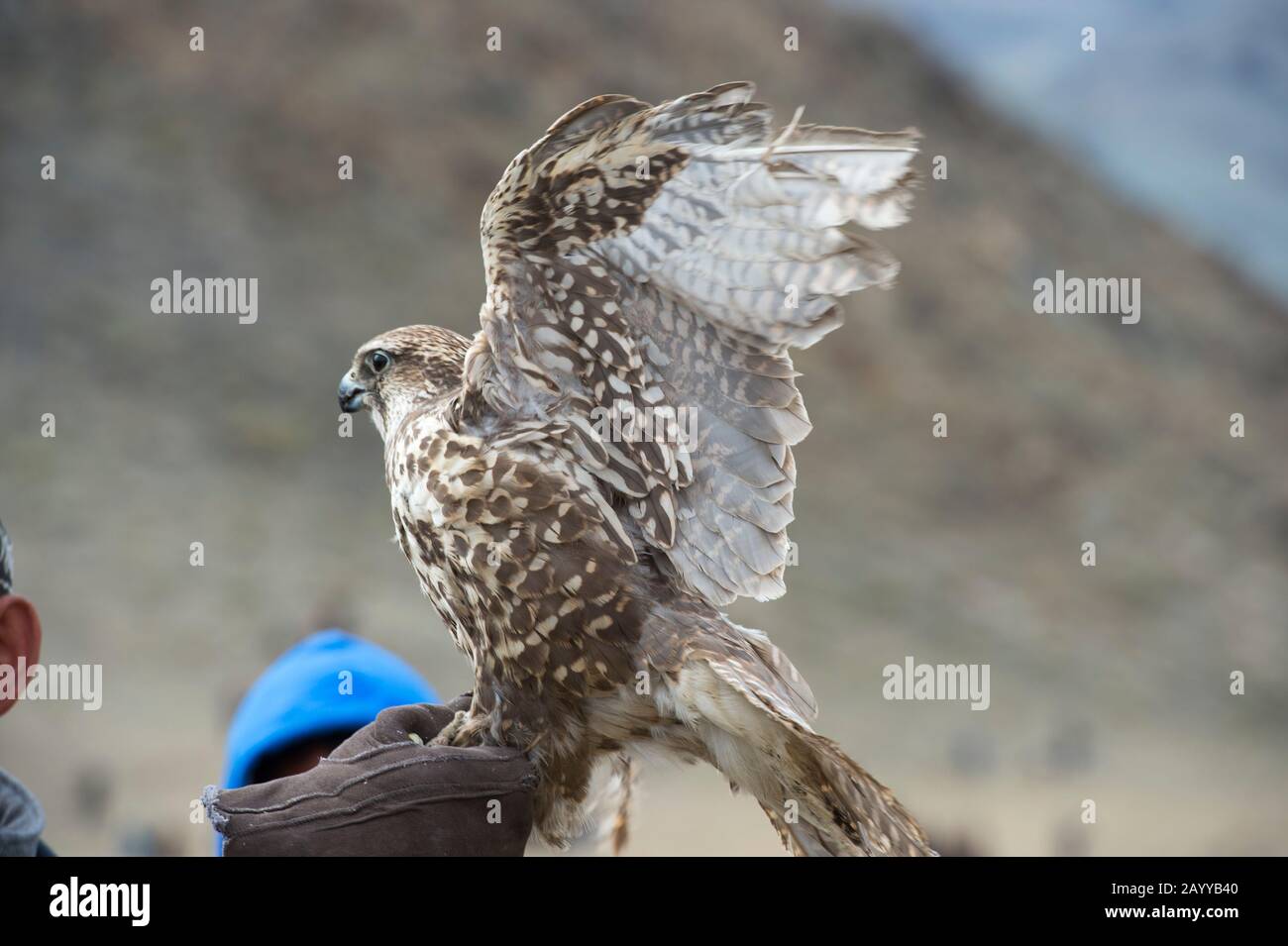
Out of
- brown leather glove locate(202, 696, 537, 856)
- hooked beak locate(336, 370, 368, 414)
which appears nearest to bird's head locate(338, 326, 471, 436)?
hooked beak locate(336, 370, 368, 414)

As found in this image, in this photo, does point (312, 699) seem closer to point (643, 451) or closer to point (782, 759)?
point (643, 451)

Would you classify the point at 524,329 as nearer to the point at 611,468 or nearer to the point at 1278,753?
the point at 611,468

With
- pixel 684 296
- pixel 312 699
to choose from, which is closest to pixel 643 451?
pixel 684 296

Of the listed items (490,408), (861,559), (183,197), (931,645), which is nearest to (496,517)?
(490,408)

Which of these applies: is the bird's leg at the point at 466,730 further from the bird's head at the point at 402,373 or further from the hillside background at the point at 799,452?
the hillside background at the point at 799,452

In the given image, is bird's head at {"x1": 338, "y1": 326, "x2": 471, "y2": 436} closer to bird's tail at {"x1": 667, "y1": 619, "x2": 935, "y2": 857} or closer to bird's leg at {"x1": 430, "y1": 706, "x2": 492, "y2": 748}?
bird's leg at {"x1": 430, "y1": 706, "x2": 492, "y2": 748}

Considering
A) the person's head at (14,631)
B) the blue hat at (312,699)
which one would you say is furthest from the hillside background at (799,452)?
the person's head at (14,631)
